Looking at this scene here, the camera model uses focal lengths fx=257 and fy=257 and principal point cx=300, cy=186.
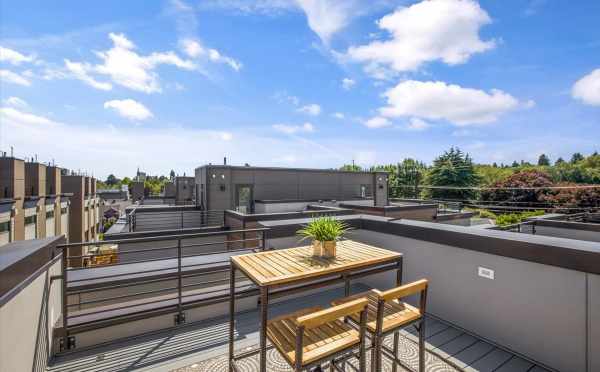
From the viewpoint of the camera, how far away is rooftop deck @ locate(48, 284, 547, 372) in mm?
2539

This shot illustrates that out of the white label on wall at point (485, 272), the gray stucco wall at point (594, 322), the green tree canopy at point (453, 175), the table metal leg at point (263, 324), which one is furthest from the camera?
the green tree canopy at point (453, 175)

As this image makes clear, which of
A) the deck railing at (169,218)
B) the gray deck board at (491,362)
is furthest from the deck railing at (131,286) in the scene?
the deck railing at (169,218)

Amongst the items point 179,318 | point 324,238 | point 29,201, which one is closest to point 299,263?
point 324,238

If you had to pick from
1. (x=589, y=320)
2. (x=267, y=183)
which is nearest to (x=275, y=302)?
(x=589, y=320)

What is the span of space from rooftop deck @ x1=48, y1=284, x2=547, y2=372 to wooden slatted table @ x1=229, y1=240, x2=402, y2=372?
16.0 inches

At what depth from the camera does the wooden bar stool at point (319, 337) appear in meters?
1.64

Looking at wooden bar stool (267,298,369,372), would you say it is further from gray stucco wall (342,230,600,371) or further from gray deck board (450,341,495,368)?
gray stucco wall (342,230,600,371)

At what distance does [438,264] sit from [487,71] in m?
10.5

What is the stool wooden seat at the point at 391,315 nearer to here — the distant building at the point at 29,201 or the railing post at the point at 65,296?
the railing post at the point at 65,296

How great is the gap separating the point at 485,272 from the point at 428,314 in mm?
1038

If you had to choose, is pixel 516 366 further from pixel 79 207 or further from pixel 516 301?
pixel 79 207

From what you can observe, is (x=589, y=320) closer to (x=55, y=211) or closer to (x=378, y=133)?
(x=55, y=211)

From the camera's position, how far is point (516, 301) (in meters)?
2.76

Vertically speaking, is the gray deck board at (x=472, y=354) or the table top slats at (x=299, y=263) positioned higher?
the table top slats at (x=299, y=263)
